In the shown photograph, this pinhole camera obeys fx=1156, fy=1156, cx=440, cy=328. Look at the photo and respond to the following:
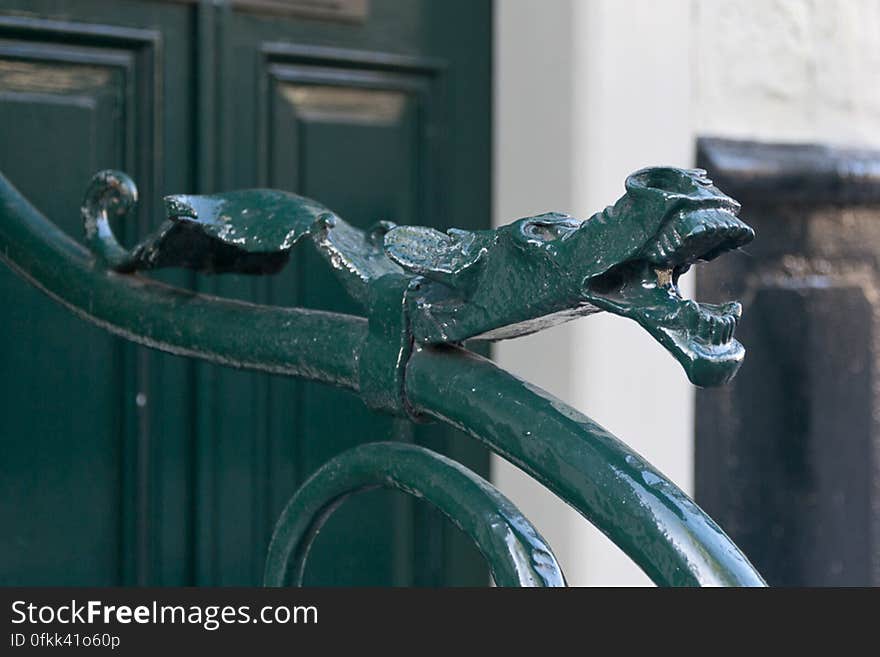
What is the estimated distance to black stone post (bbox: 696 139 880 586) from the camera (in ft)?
4.68

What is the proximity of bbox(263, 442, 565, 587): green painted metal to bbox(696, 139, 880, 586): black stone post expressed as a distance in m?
0.91

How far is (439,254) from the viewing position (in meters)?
0.47

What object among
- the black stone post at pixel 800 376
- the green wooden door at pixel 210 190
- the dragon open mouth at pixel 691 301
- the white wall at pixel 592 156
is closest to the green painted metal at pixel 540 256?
the dragon open mouth at pixel 691 301

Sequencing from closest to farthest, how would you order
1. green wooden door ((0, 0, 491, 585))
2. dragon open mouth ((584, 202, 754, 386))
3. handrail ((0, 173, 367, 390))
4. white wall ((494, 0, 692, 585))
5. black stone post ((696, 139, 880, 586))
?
dragon open mouth ((584, 202, 754, 386)), handrail ((0, 173, 367, 390)), green wooden door ((0, 0, 491, 585)), white wall ((494, 0, 692, 585)), black stone post ((696, 139, 880, 586))

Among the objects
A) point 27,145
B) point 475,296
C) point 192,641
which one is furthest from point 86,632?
point 27,145

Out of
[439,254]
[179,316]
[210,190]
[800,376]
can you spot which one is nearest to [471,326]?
[439,254]

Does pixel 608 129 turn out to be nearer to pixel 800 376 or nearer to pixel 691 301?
pixel 800 376

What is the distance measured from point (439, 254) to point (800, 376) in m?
1.13

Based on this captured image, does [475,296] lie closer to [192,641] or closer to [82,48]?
[192,641]

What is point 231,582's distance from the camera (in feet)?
4.04

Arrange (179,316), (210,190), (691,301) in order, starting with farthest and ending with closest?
(210,190)
(179,316)
(691,301)

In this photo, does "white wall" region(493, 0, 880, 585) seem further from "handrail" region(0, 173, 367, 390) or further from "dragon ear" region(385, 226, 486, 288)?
"dragon ear" region(385, 226, 486, 288)

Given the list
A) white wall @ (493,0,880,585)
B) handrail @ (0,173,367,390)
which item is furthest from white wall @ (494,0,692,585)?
handrail @ (0,173,367,390)

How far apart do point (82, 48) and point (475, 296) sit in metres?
0.80
